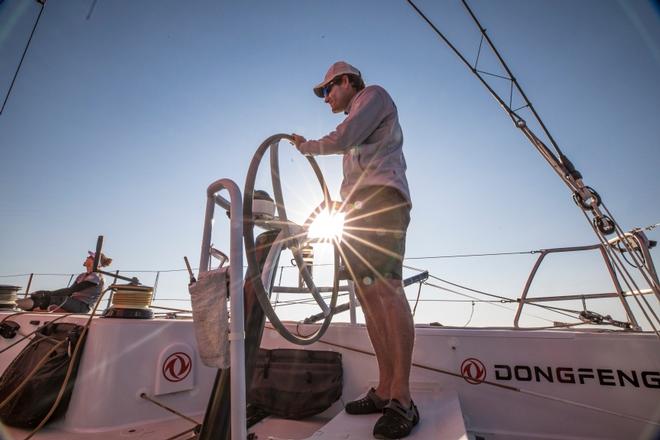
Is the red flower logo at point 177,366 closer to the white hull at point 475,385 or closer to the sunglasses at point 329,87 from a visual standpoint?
the white hull at point 475,385

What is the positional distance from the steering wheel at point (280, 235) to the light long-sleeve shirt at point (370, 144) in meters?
0.17

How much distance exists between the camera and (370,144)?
5.19ft

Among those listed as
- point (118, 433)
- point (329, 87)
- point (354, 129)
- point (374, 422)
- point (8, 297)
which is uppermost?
point (329, 87)

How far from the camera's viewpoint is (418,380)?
188 cm

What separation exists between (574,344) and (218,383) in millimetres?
1842

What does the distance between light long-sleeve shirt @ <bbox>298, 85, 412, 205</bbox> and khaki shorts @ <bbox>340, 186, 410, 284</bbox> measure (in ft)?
0.20

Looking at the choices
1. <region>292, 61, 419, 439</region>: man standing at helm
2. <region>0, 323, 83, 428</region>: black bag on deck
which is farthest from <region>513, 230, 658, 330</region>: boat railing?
<region>0, 323, 83, 428</region>: black bag on deck

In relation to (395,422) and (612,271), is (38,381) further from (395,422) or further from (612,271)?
(612,271)

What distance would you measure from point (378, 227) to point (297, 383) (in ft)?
3.93

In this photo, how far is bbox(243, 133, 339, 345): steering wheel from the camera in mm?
1073

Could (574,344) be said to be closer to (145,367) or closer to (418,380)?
(418,380)

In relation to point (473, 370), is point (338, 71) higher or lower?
higher

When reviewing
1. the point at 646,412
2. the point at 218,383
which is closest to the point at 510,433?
the point at 646,412

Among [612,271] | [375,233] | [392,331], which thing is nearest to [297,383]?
[392,331]
